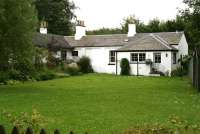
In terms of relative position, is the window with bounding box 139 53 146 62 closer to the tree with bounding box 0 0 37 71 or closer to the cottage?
the cottage

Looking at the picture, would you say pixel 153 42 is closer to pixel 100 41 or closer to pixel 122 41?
pixel 122 41

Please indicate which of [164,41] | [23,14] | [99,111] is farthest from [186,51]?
[99,111]

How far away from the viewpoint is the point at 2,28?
2728 centimetres

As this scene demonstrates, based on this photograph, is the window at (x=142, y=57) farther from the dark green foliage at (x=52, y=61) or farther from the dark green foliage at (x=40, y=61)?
the dark green foliage at (x=40, y=61)

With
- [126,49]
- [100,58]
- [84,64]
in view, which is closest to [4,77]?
[84,64]

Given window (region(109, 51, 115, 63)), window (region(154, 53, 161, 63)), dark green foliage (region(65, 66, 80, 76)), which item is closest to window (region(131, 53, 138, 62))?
window (region(154, 53, 161, 63))

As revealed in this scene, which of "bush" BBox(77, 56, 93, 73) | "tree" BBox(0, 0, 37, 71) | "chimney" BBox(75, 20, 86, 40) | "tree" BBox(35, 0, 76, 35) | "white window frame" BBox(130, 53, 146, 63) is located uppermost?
"tree" BBox(35, 0, 76, 35)

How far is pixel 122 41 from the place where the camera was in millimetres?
54406

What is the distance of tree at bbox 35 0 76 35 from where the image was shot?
74562mm

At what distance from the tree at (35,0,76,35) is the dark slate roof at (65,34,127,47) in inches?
673

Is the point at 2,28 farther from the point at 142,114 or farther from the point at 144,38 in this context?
the point at 144,38

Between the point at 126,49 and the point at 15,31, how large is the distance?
24993 mm

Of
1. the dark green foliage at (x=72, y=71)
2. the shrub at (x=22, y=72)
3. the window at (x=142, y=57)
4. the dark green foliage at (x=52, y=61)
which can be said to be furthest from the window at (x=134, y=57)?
the shrub at (x=22, y=72)

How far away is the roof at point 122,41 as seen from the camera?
50.6m
